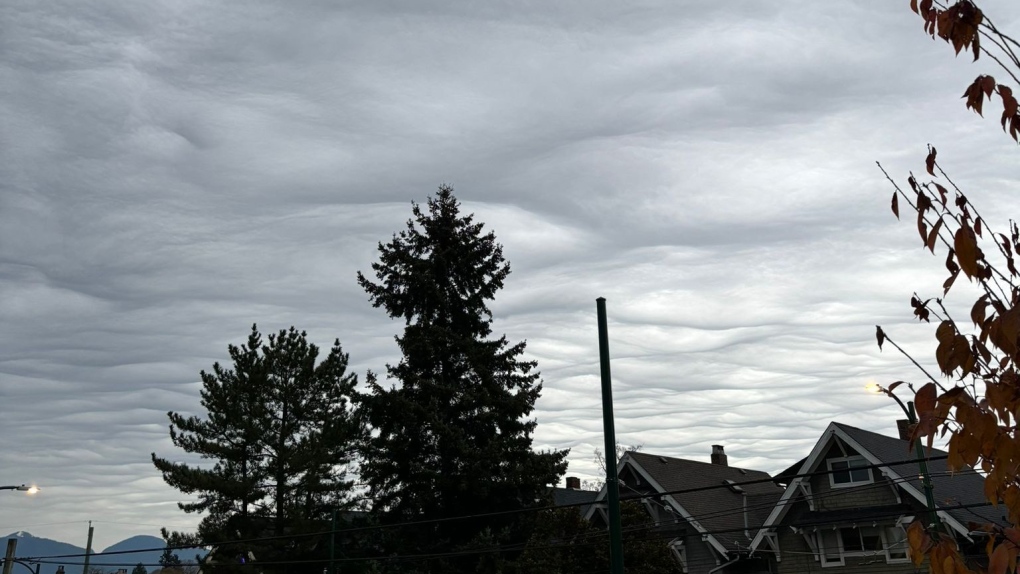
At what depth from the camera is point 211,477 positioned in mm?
42938

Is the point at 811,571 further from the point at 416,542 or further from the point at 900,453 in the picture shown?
the point at 416,542

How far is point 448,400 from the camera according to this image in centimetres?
4028

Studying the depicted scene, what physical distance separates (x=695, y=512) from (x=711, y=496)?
9.08ft

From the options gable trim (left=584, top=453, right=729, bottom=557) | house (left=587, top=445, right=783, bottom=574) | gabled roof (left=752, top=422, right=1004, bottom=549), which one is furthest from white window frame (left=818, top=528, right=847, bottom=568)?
gable trim (left=584, top=453, right=729, bottom=557)

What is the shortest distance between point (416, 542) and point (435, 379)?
7498 millimetres

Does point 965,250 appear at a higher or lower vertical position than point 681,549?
higher

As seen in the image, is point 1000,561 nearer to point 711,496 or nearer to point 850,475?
point 850,475

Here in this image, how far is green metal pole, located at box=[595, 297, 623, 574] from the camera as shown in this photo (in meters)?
14.1

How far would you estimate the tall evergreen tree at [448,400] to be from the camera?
3862 centimetres

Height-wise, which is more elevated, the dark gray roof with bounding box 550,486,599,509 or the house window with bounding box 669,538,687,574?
the dark gray roof with bounding box 550,486,599,509

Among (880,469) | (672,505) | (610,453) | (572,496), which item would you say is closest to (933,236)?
(610,453)

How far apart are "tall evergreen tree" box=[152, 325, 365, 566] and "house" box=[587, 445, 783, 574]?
13.8m

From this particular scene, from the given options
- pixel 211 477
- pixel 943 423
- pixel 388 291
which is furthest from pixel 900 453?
pixel 943 423

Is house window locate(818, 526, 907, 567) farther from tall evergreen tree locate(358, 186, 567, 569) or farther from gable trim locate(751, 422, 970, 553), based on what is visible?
tall evergreen tree locate(358, 186, 567, 569)
